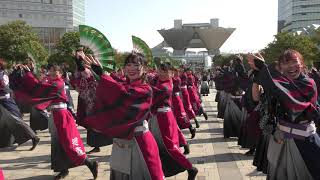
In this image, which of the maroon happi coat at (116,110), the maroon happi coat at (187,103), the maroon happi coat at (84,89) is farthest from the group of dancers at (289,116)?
the maroon happi coat at (187,103)

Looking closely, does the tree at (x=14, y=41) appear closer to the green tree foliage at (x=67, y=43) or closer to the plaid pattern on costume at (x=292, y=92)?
the green tree foliage at (x=67, y=43)

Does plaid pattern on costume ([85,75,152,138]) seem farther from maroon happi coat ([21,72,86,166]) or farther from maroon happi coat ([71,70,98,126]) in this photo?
maroon happi coat ([71,70,98,126])

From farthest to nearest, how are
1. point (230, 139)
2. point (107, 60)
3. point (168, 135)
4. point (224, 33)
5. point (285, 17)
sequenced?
1. point (285, 17)
2. point (224, 33)
3. point (230, 139)
4. point (168, 135)
5. point (107, 60)

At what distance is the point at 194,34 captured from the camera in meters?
127

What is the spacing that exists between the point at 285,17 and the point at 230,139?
139 m

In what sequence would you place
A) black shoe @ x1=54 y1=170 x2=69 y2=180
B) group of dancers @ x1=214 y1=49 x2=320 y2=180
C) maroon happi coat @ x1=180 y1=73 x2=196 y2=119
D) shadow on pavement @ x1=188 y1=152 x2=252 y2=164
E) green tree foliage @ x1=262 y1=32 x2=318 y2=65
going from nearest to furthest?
group of dancers @ x1=214 y1=49 x2=320 y2=180 < black shoe @ x1=54 y1=170 x2=69 y2=180 < shadow on pavement @ x1=188 y1=152 x2=252 y2=164 < maroon happi coat @ x1=180 y1=73 x2=196 y2=119 < green tree foliage @ x1=262 y1=32 x2=318 y2=65

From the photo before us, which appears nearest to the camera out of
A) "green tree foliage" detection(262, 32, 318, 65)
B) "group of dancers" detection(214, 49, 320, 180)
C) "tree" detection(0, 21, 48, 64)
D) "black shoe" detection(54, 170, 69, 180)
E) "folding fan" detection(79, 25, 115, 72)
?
"group of dancers" detection(214, 49, 320, 180)

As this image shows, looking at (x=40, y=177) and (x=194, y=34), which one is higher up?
(x=194, y=34)

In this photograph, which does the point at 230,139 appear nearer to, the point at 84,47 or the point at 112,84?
the point at 84,47

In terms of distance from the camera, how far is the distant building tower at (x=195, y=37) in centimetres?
12169

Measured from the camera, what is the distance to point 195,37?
128 m

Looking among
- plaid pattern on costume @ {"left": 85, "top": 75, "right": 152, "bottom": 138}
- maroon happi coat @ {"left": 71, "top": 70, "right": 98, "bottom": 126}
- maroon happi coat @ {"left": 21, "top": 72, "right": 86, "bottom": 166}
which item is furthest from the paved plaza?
plaid pattern on costume @ {"left": 85, "top": 75, "right": 152, "bottom": 138}

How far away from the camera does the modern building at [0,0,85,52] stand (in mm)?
92438

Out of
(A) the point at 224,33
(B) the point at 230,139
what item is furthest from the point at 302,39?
(A) the point at 224,33
